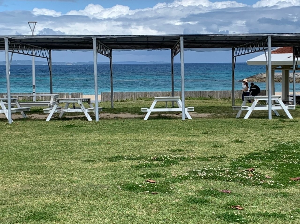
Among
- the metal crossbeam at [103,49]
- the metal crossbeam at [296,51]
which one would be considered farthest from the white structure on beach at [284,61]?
the metal crossbeam at [103,49]

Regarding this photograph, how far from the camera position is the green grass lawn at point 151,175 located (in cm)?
520

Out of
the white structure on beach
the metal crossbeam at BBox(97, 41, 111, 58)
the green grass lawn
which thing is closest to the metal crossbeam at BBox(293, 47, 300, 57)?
the white structure on beach

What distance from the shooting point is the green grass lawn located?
520 centimetres

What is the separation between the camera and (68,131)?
477 inches

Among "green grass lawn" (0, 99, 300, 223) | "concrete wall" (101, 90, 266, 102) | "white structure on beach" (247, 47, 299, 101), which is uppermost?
"white structure on beach" (247, 47, 299, 101)

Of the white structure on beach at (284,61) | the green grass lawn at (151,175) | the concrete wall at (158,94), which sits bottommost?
the green grass lawn at (151,175)

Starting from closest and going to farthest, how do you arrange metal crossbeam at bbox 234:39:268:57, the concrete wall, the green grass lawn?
1. the green grass lawn
2. metal crossbeam at bbox 234:39:268:57
3. the concrete wall

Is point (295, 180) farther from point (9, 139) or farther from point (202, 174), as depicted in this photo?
point (9, 139)

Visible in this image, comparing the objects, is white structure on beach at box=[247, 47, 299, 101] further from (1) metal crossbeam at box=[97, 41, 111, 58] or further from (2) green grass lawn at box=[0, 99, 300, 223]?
(2) green grass lawn at box=[0, 99, 300, 223]

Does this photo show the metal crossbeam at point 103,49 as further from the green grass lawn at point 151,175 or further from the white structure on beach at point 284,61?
the white structure on beach at point 284,61

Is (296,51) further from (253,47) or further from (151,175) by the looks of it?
(151,175)

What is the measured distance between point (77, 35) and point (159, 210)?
9.65m

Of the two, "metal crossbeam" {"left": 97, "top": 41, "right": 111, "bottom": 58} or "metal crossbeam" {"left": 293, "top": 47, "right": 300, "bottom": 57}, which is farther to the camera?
"metal crossbeam" {"left": 293, "top": 47, "right": 300, "bottom": 57}

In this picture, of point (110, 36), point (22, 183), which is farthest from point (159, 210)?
point (110, 36)
